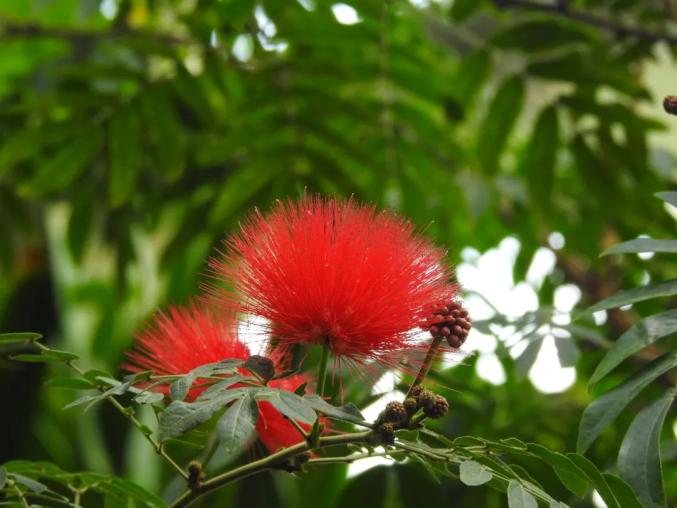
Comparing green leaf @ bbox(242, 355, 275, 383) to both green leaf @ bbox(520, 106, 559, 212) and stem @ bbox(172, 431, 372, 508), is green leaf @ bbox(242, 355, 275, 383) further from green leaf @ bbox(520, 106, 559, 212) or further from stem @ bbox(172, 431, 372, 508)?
green leaf @ bbox(520, 106, 559, 212)

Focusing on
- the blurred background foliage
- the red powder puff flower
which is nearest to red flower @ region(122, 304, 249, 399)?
the red powder puff flower

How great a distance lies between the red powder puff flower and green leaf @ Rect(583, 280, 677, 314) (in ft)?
1.28

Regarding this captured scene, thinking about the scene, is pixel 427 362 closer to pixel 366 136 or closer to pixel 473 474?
pixel 473 474

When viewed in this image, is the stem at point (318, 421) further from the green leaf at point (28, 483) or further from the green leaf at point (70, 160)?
the green leaf at point (70, 160)

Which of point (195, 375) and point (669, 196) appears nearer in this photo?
point (195, 375)

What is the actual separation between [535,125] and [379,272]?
1.46 meters

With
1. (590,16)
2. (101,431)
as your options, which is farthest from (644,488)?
(101,431)

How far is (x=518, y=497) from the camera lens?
0.94 meters

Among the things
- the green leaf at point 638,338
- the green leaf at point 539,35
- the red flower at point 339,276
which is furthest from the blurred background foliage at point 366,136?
the red flower at point 339,276

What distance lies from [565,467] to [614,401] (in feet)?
0.41

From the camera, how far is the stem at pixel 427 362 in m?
1.00

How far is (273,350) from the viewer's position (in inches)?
44.1

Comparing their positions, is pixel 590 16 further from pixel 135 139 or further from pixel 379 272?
pixel 379 272

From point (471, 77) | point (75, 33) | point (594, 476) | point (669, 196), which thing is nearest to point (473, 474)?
point (594, 476)
